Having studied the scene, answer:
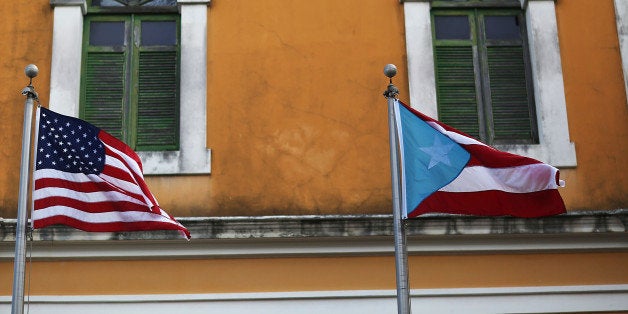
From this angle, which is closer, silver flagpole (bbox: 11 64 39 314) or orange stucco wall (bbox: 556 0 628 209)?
silver flagpole (bbox: 11 64 39 314)

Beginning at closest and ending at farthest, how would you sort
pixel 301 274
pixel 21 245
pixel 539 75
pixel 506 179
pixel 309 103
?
pixel 21 245
pixel 506 179
pixel 301 274
pixel 309 103
pixel 539 75

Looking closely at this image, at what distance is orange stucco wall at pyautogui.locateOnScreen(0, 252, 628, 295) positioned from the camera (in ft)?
36.0

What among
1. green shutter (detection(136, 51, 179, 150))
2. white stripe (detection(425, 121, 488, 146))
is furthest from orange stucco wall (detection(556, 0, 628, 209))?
green shutter (detection(136, 51, 179, 150))

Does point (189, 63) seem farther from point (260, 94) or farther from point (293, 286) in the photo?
point (293, 286)

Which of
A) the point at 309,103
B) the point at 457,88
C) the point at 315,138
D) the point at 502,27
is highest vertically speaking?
the point at 502,27

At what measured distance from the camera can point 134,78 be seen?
1206cm

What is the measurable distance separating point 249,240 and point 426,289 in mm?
2072

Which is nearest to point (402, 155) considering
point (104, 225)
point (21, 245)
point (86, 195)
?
point (104, 225)

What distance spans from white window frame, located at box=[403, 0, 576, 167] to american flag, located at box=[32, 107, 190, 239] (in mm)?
3861

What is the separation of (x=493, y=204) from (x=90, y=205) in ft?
12.7

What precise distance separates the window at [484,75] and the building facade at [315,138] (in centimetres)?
2

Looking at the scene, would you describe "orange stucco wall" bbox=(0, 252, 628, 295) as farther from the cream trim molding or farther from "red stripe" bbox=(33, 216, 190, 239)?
"red stripe" bbox=(33, 216, 190, 239)

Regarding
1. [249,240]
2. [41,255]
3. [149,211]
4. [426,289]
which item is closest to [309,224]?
[249,240]

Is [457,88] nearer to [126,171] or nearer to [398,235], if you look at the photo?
[398,235]
